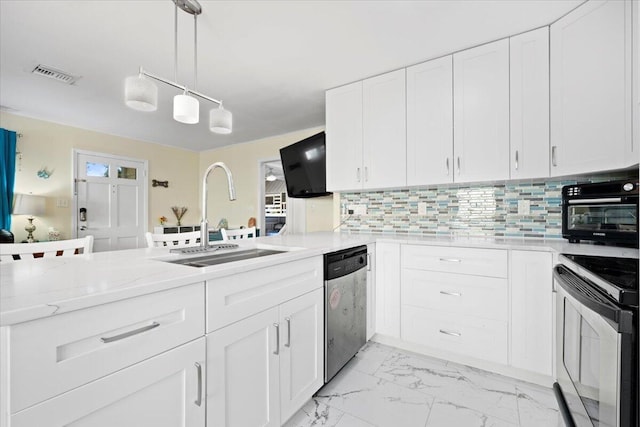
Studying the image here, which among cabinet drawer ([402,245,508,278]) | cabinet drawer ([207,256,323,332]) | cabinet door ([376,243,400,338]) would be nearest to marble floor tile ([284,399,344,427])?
cabinet drawer ([207,256,323,332])

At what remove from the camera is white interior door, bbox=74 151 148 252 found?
4.15 meters

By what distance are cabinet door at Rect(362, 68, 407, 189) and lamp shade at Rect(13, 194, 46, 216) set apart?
4.02 m

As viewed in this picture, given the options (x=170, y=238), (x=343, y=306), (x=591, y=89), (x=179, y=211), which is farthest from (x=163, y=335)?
(x=179, y=211)

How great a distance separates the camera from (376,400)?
1.67 m

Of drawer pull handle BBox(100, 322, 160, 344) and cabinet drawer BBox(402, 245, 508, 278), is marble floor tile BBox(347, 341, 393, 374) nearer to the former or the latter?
cabinet drawer BBox(402, 245, 508, 278)

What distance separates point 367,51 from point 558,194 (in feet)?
5.82

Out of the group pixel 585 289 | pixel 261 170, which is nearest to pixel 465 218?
pixel 585 289

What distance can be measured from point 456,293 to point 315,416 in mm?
1218

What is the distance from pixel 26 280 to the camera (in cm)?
85

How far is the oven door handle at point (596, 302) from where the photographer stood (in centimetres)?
73

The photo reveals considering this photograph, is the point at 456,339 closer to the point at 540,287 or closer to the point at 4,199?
the point at 540,287

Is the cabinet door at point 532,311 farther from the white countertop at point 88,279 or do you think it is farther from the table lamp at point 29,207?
the table lamp at point 29,207

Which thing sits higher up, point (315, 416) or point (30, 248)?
point (30, 248)

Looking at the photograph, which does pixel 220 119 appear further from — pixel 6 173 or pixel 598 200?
pixel 6 173
